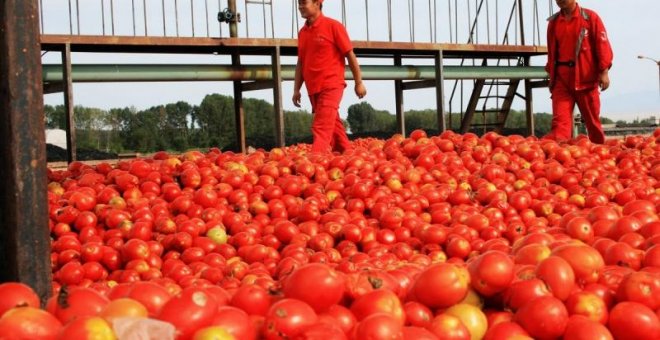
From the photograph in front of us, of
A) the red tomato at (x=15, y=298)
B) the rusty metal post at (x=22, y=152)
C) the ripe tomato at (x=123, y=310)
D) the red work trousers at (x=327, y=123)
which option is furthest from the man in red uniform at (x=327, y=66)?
the ripe tomato at (x=123, y=310)

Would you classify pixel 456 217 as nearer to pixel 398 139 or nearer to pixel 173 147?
pixel 398 139

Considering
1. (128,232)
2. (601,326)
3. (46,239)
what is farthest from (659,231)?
(128,232)

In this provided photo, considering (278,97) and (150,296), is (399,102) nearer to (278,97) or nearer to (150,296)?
(278,97)

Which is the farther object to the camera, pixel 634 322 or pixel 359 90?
pixel 359 90

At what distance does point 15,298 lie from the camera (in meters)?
2.15

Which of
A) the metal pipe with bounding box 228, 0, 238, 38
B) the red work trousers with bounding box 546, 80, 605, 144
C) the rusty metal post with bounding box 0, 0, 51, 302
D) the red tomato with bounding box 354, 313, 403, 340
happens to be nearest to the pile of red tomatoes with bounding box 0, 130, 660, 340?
the red tomato with bounding box 354, 313, 403, 340

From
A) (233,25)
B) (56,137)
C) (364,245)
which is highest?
(233,25)

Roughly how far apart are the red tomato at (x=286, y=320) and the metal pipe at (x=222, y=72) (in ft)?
25.6

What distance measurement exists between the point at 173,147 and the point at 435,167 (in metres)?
11.3

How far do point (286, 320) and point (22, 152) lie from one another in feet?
5.59

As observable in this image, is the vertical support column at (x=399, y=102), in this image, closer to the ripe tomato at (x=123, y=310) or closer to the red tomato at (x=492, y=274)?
the red tomato at (x=492, y=274)

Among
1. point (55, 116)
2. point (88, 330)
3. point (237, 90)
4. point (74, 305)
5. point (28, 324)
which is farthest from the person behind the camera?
point (55, 116)

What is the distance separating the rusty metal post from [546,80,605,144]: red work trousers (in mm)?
6258

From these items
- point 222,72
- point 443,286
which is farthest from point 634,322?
point 222,72
